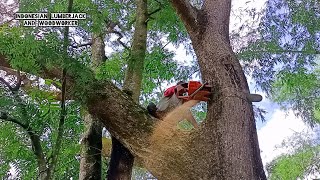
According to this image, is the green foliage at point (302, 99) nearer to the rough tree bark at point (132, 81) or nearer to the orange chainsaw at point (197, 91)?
the rough tree bark at point (132, 81)

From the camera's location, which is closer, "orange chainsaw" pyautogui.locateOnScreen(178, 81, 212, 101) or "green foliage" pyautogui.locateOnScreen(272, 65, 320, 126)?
"orange chainsaw" pyautogui.locateOnScreen(178, 81, 212, 101)

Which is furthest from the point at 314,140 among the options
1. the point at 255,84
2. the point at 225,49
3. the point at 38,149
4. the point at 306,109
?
the point at 38,149

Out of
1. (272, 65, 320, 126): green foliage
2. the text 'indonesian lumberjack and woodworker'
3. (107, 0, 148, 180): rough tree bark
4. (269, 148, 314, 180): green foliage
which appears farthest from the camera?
(269, 148, 314, 180): green foliage

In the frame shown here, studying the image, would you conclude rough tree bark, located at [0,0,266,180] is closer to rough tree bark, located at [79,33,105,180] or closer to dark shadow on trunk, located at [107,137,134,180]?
dark shadow on trunk, located at [107,137,134,180]

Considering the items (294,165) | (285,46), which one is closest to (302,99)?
(294,165)

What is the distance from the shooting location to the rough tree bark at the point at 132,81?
2.64m

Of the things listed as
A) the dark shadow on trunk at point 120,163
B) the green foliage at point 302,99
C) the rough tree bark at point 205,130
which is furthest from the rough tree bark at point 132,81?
the green foliage at point 302,99

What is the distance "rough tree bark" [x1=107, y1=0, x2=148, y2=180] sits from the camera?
2.64 metres

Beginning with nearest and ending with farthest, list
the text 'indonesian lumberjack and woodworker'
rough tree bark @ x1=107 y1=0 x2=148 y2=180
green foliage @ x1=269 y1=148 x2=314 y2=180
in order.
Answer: the text 'indonesian lumberjack and woodworker' → rough tree bark @ x1=107 y1=0 x2=148 y2=180 → green foliage @ x1=269 y1=148 x2=314 y2=180

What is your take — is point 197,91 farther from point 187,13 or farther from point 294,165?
point 294,165

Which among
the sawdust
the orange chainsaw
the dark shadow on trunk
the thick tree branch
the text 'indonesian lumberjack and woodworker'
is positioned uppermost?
the thick tree branch

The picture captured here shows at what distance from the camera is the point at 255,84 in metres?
4.38

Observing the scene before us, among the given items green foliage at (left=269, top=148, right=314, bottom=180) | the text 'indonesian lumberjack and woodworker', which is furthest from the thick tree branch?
green foliage at (left=269, top=148, right=314, bottom=180)

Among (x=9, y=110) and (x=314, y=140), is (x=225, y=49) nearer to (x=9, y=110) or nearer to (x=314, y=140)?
(x=9, y=110)
